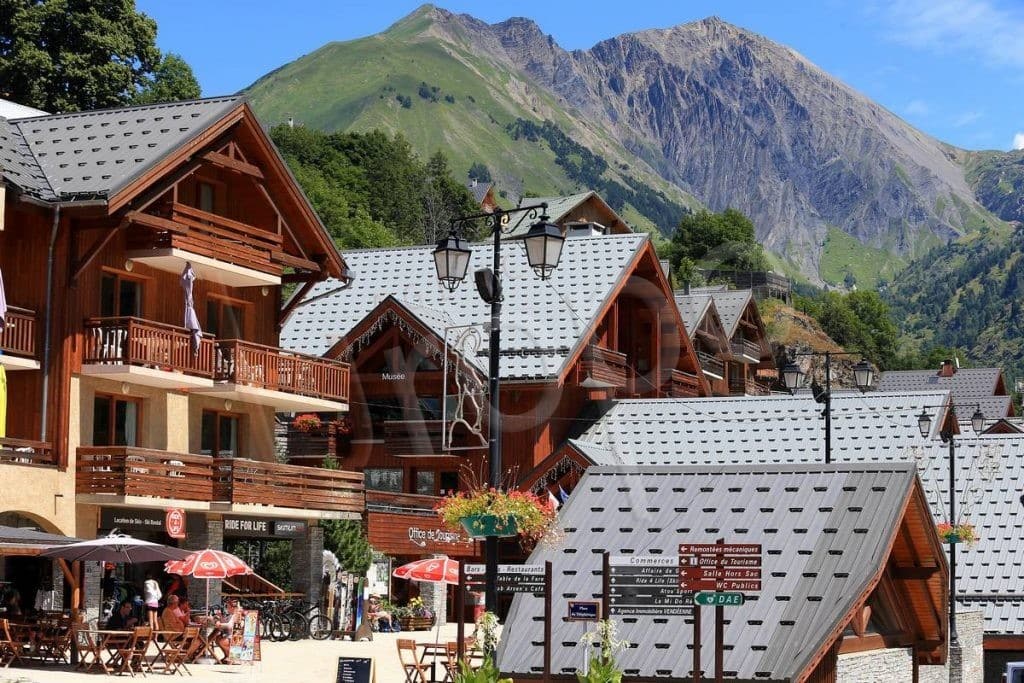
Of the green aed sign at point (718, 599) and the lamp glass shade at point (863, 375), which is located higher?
the lamp glass shade at point (863, 375)

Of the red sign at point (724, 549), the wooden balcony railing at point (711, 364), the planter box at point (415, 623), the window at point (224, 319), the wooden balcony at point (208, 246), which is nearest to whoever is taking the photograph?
the red sign at point (724, 549)

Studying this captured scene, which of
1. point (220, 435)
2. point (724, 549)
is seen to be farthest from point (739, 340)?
point (724, 549)

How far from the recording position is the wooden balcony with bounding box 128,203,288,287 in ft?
116

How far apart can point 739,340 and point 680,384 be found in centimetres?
2054

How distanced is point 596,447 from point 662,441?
2.04 m

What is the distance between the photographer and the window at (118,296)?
34906 millimetres

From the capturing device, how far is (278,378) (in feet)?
127

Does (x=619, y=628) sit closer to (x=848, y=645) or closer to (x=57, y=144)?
(x=848, y=645)

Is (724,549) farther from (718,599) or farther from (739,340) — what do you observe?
(739,340)

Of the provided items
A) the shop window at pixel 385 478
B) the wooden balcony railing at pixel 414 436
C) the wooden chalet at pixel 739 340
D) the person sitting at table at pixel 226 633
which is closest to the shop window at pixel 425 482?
the shop window at pixel 385 478

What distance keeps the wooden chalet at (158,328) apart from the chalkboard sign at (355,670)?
11751 millimetres

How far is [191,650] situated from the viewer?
29.1 metres

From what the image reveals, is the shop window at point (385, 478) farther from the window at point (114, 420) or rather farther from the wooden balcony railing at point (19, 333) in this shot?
the wooden balcony railing at point (19, 333)

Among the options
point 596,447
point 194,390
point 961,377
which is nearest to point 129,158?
point 194,390
